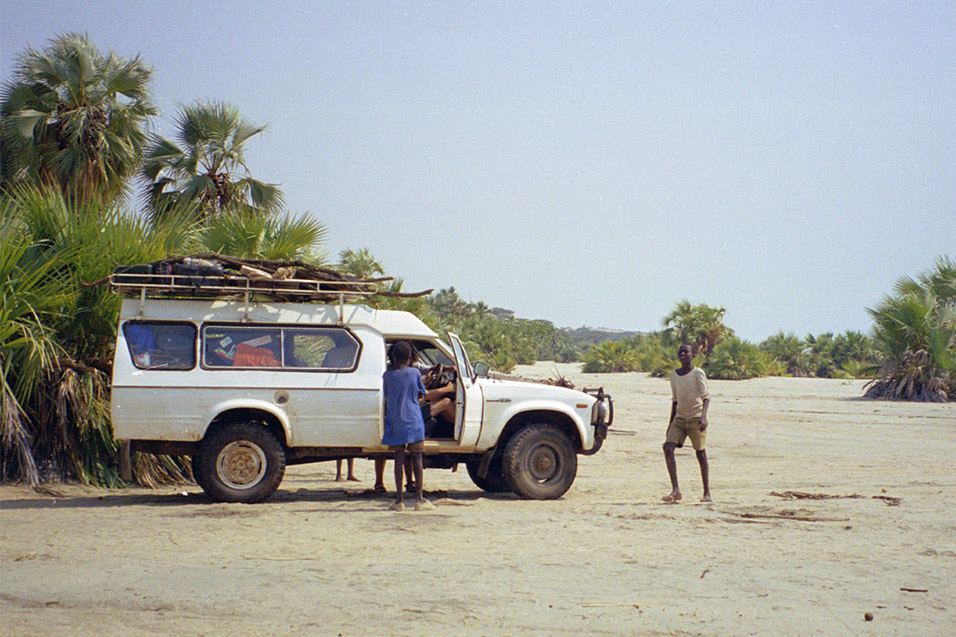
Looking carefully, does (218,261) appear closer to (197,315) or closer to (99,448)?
(197,315)

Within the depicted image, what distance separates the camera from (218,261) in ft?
30.3

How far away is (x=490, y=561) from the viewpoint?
21.7 ft

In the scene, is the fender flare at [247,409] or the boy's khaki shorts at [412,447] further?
the boy's khaki shorts at [412,447]

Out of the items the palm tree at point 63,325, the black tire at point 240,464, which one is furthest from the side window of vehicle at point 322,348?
the palm tree at point 63,325

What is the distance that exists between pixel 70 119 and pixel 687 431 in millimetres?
15466

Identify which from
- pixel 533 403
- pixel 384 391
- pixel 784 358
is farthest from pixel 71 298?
pixel 784 358

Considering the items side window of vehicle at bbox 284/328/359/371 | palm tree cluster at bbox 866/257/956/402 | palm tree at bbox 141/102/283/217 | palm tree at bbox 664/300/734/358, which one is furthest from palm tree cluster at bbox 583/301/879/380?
side window of vehicle at bbox 284/328/359/371

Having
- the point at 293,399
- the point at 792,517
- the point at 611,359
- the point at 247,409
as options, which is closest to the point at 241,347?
the point at 247,409

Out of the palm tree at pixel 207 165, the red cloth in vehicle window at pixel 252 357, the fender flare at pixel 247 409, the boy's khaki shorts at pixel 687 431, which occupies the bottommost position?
the boy's khaki shorts at pixel 687 431

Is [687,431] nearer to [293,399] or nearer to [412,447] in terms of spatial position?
[412,447]

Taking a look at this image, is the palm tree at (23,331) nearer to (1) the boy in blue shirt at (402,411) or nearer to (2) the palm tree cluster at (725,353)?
(1) the boy in blue shirt at (402,411)

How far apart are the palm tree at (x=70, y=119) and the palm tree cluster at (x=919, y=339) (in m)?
22.9

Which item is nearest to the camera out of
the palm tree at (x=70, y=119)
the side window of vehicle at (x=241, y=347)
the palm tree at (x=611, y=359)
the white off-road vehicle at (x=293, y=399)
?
the white off-road vehicle at (x=293, y=399)

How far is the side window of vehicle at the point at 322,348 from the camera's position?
366 inches
